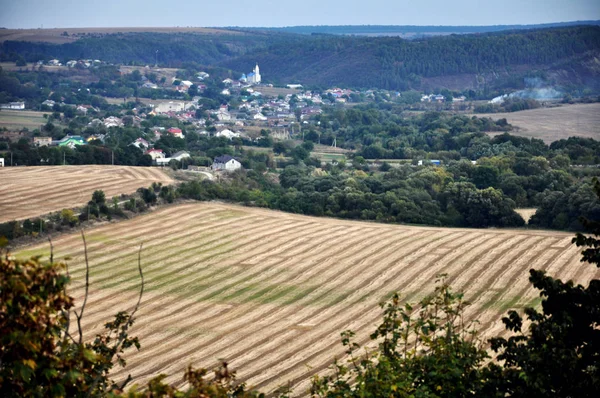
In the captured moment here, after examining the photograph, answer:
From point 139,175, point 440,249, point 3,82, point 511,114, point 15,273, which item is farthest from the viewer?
point 3,82

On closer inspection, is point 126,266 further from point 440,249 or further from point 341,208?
point 341,208

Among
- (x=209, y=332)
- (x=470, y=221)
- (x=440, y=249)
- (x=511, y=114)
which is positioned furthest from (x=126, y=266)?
(x=511, y=114)

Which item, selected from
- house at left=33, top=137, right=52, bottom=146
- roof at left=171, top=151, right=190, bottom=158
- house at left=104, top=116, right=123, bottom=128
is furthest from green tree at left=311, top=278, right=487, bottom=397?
house at left=104, top=116, right=123, bottom=128

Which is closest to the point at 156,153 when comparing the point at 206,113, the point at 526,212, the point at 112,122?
the point at 526,212

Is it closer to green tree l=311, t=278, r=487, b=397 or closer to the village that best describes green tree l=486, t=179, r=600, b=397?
green tree l=311, t=278, r=487, b=397

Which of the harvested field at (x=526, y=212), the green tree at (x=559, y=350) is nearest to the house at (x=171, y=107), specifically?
the harvested field at (x=526, y=212)

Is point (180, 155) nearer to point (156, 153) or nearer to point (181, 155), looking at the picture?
point (181, 155)

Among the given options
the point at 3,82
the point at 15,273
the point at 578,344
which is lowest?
the point at 3,82
